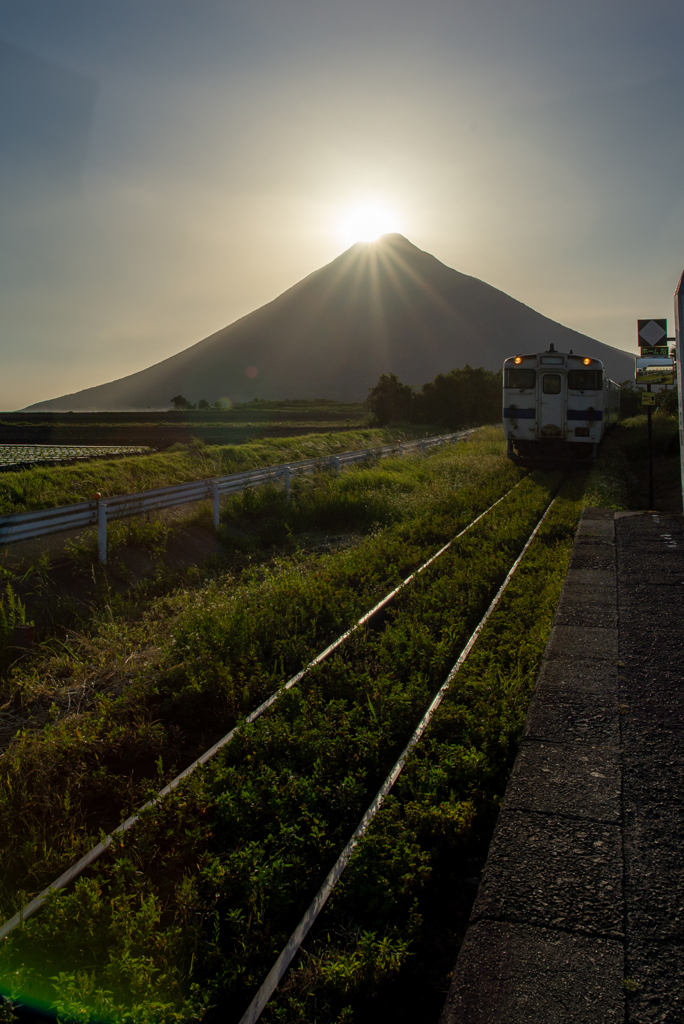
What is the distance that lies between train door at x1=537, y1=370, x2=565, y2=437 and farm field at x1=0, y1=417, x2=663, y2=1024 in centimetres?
1305

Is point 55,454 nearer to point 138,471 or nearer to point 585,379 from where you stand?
point 138,471

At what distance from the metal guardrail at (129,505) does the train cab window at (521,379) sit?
8058 mm

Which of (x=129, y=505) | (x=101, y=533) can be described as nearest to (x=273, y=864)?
(x=101, y=533)

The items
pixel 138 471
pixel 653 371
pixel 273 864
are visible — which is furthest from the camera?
pixel 138 471

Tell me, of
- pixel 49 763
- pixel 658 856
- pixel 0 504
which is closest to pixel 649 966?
pixel 658 856

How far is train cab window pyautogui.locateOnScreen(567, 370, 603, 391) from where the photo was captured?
20.8 meters

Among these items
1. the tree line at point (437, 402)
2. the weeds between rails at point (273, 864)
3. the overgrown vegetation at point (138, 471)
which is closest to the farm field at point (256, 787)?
the weeds between rails at point (273, 864)

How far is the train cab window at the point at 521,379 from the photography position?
2125 cm

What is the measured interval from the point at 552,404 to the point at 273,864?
65.2 ft

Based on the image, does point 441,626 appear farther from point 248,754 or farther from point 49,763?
point 49,763

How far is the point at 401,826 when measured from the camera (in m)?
3.77

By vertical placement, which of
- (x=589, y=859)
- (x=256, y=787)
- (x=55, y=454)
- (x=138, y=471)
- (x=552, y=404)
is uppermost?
(x=552, y=404)

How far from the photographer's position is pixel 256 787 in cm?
419

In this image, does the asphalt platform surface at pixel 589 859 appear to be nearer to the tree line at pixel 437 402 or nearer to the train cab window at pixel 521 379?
the train cab window at pixel 521 379
